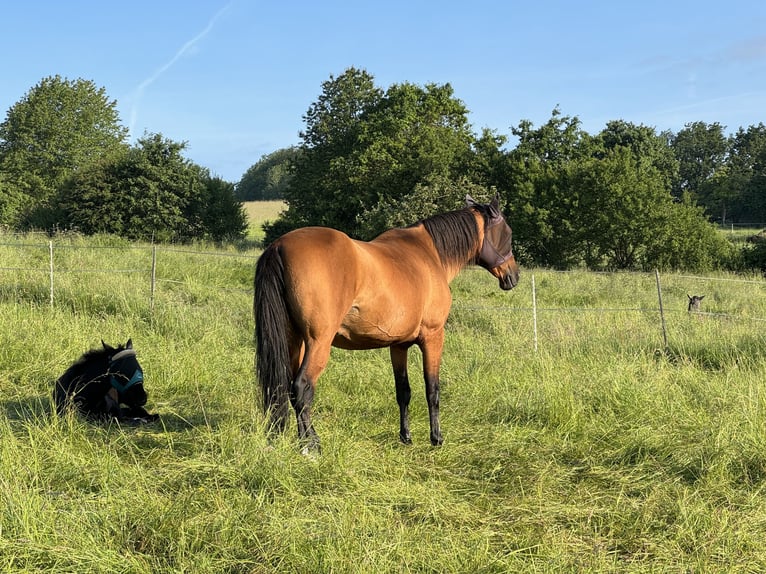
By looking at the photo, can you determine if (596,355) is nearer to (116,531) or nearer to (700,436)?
(700,436)

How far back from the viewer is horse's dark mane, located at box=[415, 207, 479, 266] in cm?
445

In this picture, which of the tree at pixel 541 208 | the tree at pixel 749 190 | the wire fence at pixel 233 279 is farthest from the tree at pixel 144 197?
the tree at pixel 749 190

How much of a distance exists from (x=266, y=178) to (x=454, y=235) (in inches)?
3016

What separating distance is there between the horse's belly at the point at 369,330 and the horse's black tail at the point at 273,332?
0.44 m

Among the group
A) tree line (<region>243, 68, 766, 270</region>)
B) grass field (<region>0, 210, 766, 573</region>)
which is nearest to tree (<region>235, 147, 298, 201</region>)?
tree line (<region>243, 68, 766, 270</region>)

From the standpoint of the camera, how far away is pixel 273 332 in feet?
11.0

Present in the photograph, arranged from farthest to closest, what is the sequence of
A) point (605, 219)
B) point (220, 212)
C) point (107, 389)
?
point (220, 212)
point (605, 219)
point (107, 389)

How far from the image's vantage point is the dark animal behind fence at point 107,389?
4.34 m

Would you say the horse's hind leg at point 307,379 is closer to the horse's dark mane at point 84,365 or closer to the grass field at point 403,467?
the grass field at point 403,467

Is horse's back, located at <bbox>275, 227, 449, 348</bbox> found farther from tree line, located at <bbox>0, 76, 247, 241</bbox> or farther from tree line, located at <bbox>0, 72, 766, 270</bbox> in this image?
tree line, located at <bbox>0, 76, 247, 241</bbox>

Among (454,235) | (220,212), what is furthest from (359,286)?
(220,212)

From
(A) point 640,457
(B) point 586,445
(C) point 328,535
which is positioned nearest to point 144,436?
(C) point 328,535

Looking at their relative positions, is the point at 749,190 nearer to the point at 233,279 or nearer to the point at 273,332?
the point at 233,279

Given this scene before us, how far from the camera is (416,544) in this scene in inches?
89.1
